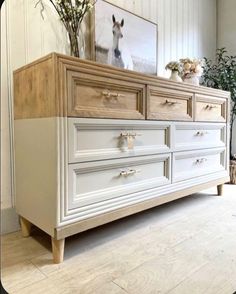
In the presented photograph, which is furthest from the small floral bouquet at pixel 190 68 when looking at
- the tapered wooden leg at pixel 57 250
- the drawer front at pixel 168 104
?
the tapered wooden leg at pixel 57 250

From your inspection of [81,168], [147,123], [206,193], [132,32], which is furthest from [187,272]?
[132,32]

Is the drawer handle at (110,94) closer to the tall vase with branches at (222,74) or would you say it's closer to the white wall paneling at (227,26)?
the tall vase with branches at (222,74)

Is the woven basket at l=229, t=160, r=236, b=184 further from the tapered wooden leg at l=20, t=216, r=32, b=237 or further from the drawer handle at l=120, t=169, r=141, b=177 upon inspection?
the tapered wooden leg at l=20, t=216, r=32, b=237

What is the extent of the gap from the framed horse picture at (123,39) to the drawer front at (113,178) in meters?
0.82

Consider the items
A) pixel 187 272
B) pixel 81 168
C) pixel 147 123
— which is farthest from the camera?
pixel 147 123

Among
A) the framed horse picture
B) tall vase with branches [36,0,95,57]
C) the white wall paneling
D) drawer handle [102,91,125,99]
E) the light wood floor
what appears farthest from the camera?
the white wall paneling

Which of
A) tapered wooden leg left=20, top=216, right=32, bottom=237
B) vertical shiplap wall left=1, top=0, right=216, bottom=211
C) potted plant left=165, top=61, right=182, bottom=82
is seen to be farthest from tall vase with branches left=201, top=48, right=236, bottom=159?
tapered wooden leg left=20, top=216, right=32, bottom=237

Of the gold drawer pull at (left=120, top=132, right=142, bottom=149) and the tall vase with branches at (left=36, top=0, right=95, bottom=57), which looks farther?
the tall vase with branches at (left=36, top=0, right=95, bottom=57)

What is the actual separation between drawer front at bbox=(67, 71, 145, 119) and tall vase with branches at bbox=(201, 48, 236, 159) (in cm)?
155

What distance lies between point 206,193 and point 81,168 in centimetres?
146

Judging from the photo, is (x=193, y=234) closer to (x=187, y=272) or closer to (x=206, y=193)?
(x=187, y=272)

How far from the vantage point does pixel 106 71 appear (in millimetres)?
1212

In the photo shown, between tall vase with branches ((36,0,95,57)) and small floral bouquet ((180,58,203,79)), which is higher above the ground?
tall vase with branches ((36,0,95,57))

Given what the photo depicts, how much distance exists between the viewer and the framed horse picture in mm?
1759
